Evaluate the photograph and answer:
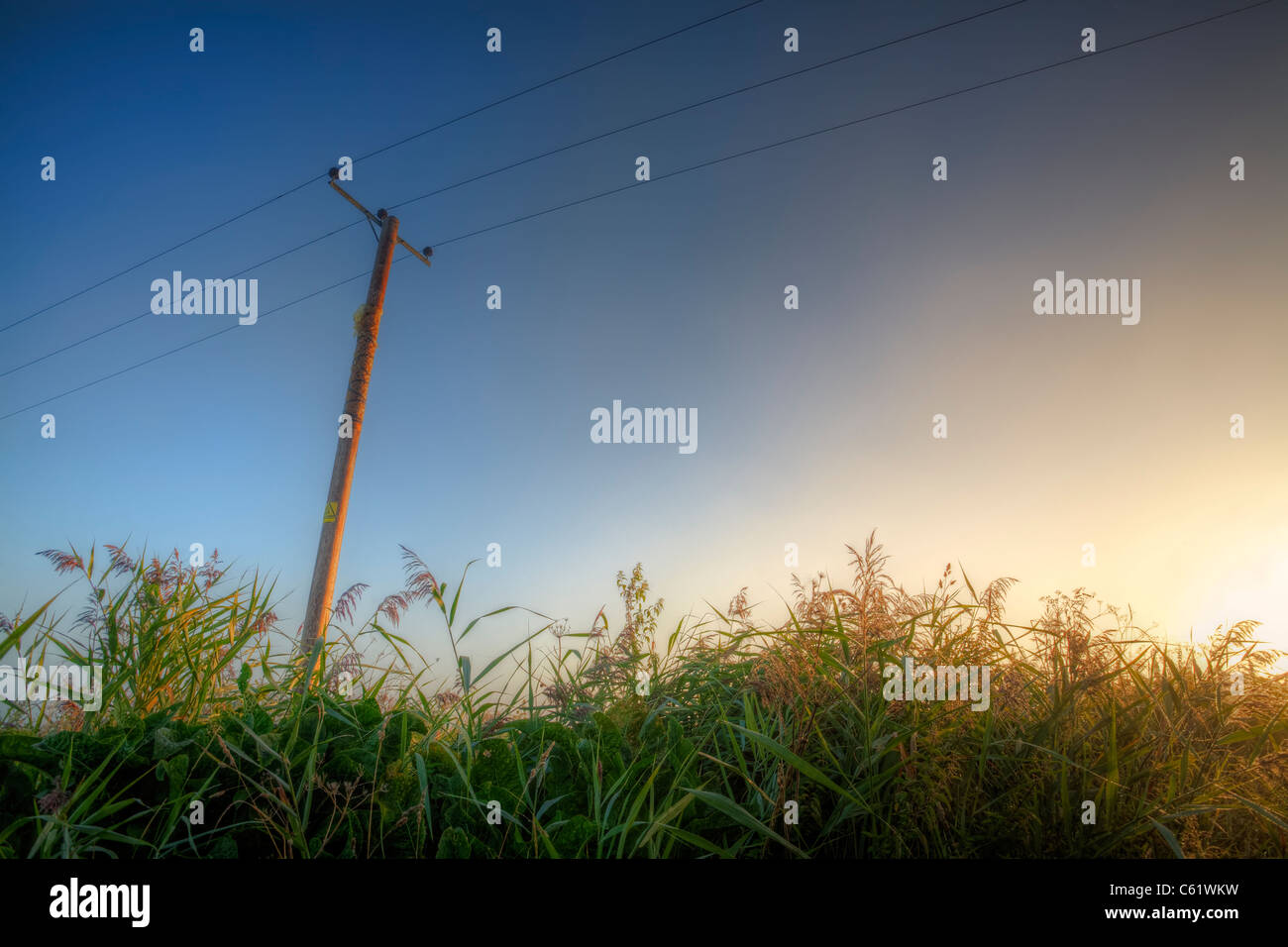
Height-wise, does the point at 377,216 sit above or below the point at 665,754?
above

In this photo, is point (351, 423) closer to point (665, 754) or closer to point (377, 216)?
point (377, 216)

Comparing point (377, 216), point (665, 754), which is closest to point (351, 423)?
point (377, 216)

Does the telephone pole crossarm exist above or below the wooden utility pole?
above

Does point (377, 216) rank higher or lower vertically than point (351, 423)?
higher

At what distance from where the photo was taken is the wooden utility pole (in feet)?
26.4

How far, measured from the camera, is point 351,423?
8477 mm

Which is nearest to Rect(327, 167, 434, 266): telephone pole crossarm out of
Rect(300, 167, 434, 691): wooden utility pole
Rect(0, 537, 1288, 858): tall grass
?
Rect(300, 167, 434, 691): wooden utility pole

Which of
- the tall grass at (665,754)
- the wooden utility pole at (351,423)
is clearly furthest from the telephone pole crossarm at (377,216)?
the tall grass at (665,754)

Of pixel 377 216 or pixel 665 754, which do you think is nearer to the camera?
pixel 665 754

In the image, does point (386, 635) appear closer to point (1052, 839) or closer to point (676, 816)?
point (676, 816)

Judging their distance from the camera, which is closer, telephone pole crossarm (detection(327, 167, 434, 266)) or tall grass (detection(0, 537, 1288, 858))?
tall grass (detection(0, 537, 1288, 858))

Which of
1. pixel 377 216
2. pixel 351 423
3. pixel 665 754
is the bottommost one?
pixel 665 754

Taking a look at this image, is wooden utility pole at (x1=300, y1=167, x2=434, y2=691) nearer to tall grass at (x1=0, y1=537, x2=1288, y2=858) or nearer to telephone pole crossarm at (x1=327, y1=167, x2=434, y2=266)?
telephone pole crossarm at (x1=327, y1=167, x2=434, y2=266)
